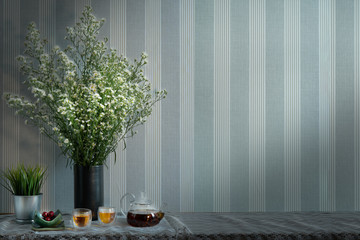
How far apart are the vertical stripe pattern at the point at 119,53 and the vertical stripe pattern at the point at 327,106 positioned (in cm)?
96

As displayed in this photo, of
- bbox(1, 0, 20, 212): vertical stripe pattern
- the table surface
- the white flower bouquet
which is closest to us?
the table surface

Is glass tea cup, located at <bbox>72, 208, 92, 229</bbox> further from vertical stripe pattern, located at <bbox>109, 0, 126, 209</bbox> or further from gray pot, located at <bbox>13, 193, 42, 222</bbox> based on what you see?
vertical stripe pattern, located at <bbox>109, 0, 126, 209</bbox>

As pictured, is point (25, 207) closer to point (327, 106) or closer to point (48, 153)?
point (48, 153)

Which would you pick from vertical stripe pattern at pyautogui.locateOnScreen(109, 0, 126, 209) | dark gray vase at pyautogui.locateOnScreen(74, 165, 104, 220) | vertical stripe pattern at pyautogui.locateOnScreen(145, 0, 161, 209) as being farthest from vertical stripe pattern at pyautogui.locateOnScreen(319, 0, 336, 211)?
dark gray vase at pyautogui.locateOnScreen(74, 165, 104, 220)

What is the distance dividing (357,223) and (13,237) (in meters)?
1.33

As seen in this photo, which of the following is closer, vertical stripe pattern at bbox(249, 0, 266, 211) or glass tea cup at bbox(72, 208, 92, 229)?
glass tea cup at bbox(72, 208, 92, 229)

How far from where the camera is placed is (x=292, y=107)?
185 cm

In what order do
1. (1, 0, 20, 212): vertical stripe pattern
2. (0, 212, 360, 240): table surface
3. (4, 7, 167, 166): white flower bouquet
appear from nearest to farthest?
(0, 212, 360, 240): table surface → (4, 7, 167, 166): white flower bouquet → (1, 0, 20, 212): vertical stripe pattern

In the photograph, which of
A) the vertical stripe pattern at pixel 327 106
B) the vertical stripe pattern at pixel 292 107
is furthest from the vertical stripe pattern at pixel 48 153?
the vertical stripe pattern at pixel 327 106

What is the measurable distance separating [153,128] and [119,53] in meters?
0.39

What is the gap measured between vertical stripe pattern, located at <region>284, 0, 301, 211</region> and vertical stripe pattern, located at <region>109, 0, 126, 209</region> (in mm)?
786

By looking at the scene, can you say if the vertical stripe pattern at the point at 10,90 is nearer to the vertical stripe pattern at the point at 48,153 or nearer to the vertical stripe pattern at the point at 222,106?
the vertical stripe pattern at the point at 48,153

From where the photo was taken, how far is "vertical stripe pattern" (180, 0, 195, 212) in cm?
182

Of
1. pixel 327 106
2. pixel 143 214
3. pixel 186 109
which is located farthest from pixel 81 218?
pixel 327 106
